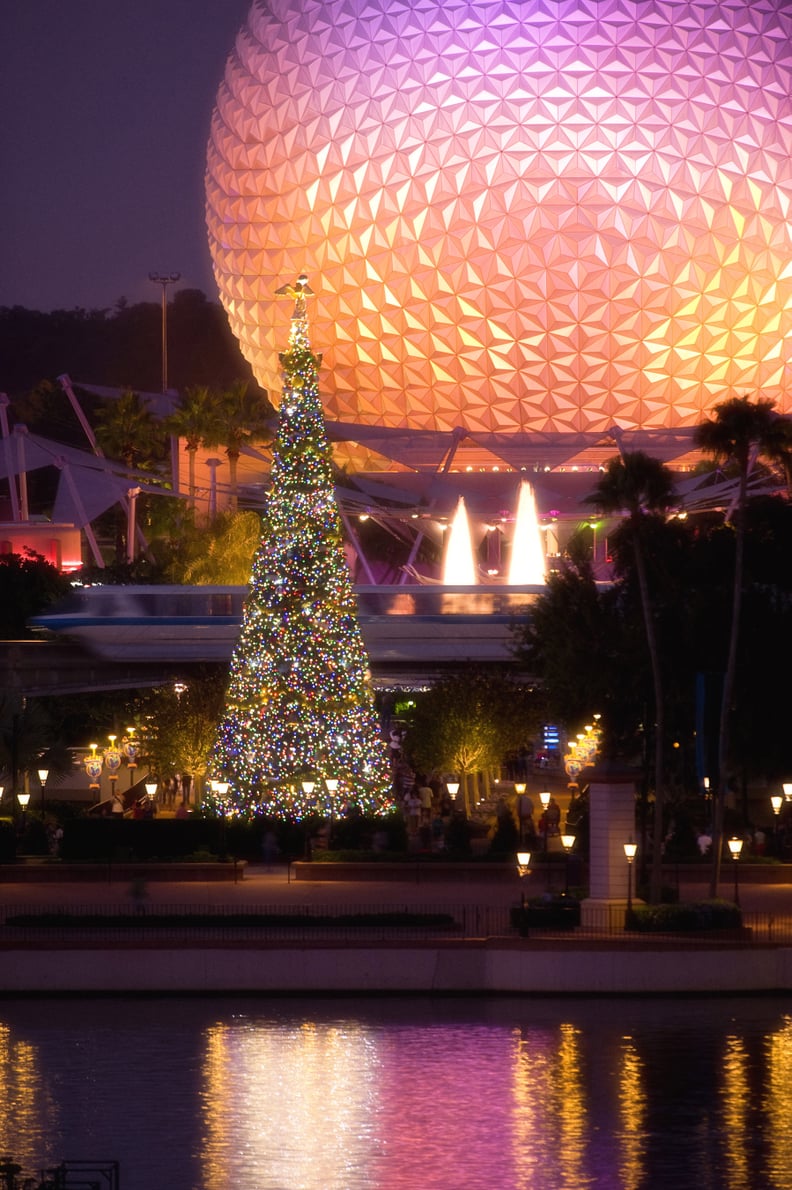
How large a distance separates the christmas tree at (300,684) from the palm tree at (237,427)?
105 ft

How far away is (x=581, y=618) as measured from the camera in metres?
38.8

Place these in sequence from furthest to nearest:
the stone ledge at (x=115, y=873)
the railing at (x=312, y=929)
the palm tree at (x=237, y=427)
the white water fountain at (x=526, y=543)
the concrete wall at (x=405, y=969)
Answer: the palm tree at (x=237, y=427), the white water fountain at (x=526, y=543), the stone ledge at (x=115, y=873), the railing at (x=312, y=929), the concrete wall at (x=405, y=969)

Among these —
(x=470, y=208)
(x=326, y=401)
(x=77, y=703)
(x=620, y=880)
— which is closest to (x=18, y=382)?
(x=326, y=401)

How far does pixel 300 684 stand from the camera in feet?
123

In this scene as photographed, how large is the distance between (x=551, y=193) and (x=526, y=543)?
10858 mm

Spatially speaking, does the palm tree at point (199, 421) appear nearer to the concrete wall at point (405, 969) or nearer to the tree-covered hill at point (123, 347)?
the concrete wall at point (405, 969)

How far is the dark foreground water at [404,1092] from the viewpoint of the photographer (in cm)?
1892

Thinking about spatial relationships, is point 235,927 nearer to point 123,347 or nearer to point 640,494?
point 640,494

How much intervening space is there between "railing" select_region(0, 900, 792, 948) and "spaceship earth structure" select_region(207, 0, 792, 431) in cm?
4676

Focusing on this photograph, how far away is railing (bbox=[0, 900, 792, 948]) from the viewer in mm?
27422

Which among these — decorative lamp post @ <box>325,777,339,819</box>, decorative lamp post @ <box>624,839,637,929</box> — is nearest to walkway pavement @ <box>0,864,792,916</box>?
decorative lamp post @ <box>325,777,339,819</box>

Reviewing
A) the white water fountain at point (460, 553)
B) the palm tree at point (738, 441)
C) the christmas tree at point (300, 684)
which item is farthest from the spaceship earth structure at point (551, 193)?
the palm tree at point (738, 441)

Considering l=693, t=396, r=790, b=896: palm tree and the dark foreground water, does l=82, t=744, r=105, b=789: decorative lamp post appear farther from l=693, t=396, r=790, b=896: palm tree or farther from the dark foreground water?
the dark foreground water

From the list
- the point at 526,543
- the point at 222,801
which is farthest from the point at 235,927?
the point at 526,543
